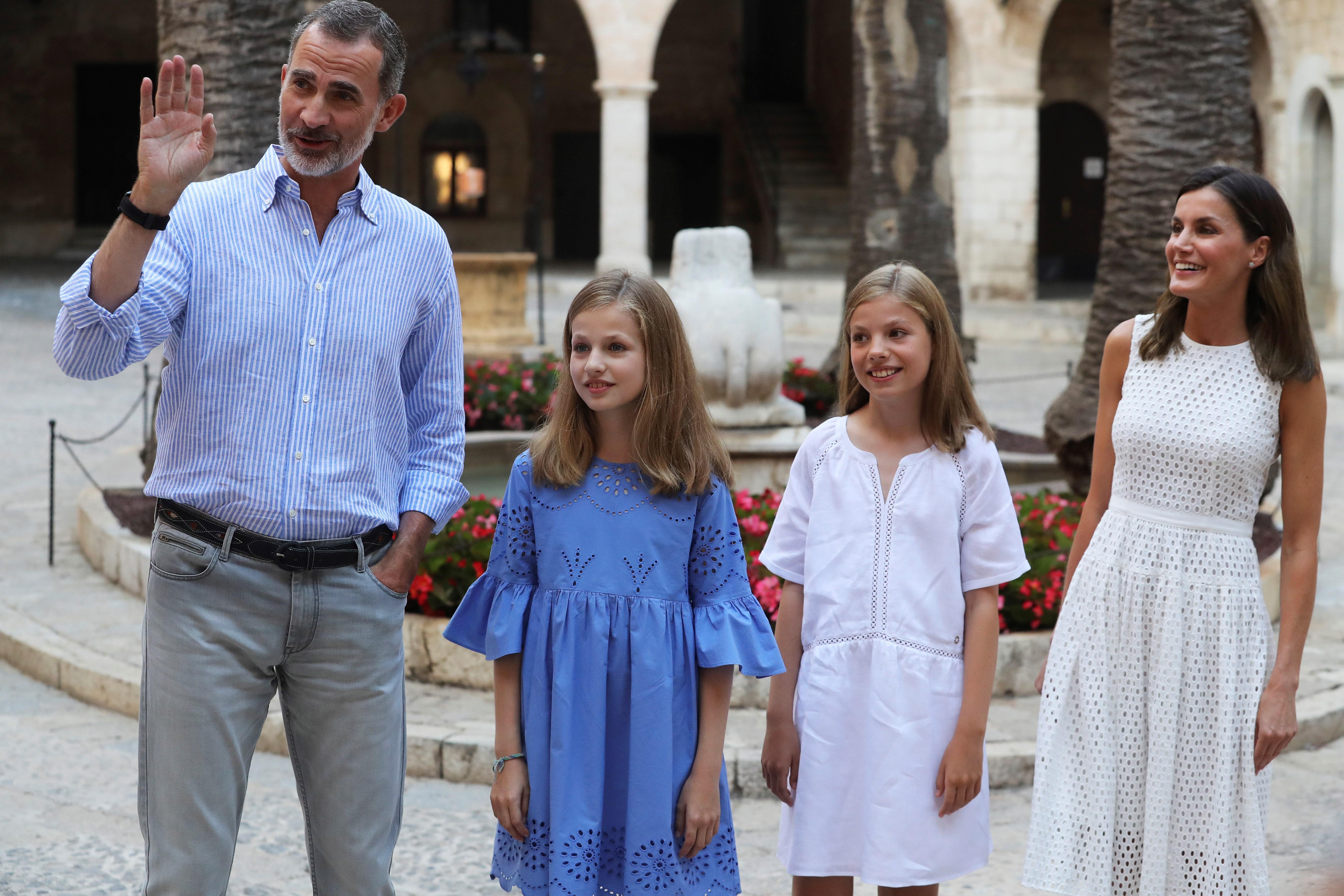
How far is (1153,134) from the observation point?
7062 mm

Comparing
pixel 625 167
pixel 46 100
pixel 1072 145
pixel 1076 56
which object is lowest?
pixel 625 167

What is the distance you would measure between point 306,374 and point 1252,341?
185cm

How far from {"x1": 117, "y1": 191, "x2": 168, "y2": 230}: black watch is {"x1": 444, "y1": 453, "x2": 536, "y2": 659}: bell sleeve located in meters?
0.77

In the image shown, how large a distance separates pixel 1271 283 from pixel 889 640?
105cm

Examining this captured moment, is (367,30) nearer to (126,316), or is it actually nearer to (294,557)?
(126,316)

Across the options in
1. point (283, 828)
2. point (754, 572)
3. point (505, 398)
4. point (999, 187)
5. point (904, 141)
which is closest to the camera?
point (283, 828)

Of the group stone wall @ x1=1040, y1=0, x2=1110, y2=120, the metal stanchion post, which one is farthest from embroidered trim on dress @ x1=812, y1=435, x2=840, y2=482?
stone wall @ x1=1040, y1=0, x2=1110, y2=120

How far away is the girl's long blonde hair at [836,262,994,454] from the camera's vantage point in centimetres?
292

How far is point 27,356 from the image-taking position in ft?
50.3

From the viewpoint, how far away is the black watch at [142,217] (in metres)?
2.28

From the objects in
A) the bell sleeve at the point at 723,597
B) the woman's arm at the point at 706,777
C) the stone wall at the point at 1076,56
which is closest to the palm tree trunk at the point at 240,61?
the bell sleeve at the point at 723,597

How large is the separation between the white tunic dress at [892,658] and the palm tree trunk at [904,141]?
282 inches

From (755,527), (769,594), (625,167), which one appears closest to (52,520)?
(755,527)

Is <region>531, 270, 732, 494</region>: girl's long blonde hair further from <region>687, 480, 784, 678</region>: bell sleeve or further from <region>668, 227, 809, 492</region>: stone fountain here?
<region>668, 227, 809, 492</region>: stone fountain
